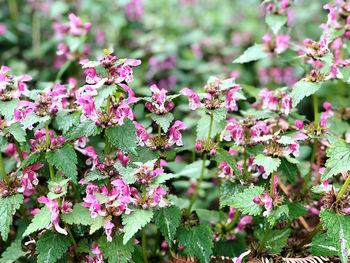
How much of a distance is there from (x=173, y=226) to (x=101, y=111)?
1.77 ft

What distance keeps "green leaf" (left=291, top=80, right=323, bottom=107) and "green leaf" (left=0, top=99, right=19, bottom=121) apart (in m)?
1.15

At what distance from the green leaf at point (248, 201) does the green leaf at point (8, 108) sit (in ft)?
3.08

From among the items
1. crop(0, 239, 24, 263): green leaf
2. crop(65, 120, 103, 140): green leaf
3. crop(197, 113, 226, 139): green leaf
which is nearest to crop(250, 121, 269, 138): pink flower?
crop(197, 113, 226, 139): green leaf

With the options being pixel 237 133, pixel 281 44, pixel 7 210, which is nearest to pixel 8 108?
pixel 7 210

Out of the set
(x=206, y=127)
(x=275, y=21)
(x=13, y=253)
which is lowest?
(x=13, y=253)

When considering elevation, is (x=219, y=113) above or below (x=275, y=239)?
above

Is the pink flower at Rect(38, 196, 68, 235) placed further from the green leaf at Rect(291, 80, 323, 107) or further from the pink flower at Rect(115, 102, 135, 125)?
the green leaf at Rect(291, 80, 323, 107)

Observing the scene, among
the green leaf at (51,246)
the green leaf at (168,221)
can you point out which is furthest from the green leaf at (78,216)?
the green leaf at (168,221)

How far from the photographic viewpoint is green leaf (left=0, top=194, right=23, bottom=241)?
155 cm

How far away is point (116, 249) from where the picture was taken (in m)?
1.56

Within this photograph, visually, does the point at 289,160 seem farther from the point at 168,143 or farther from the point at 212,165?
the point at 212,165

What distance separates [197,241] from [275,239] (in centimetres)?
35

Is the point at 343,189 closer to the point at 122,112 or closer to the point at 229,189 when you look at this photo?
the point at 229,189

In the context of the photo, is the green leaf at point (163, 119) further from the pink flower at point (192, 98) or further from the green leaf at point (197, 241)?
the green leaf at point (197, 241)
